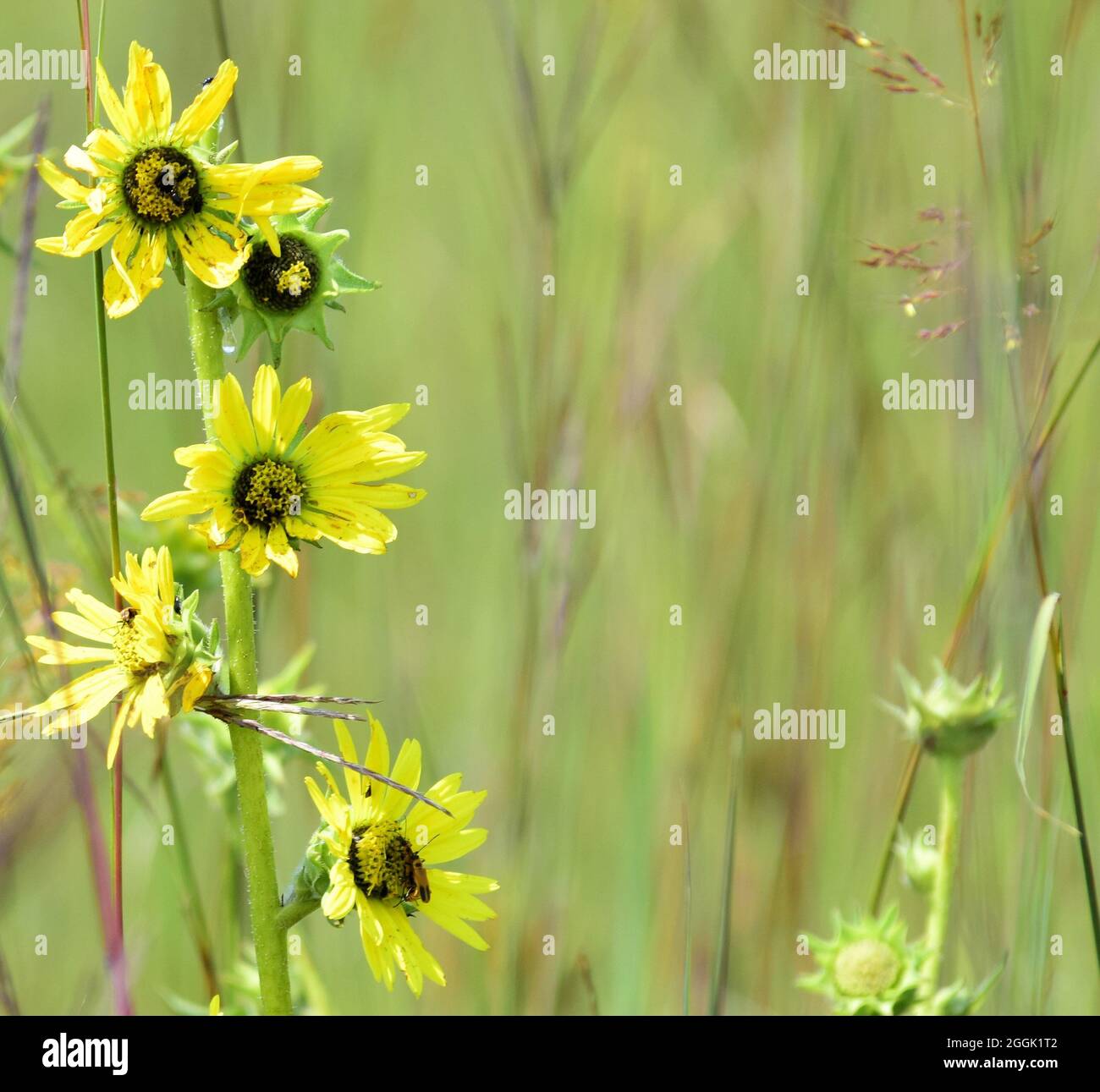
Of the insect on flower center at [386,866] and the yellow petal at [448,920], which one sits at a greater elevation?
the insect on flower center at [386,866]

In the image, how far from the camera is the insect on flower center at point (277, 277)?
1758 millimetres

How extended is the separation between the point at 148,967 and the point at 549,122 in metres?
2.82

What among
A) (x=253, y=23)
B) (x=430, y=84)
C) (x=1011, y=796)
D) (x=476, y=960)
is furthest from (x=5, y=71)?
(x=1011, y=796)

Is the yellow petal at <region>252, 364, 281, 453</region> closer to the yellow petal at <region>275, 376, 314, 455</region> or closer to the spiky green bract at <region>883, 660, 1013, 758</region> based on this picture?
the yellow petal at <region>275, 376, 314, 455</region>

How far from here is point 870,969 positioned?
8.63 ft

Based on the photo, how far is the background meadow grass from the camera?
3418mm

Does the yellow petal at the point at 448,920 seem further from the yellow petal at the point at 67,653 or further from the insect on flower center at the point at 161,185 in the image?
the insect on flower center at the point at 161,185

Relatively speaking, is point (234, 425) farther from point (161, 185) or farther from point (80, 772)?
point (80, 772)

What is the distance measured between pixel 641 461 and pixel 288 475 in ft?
8.42

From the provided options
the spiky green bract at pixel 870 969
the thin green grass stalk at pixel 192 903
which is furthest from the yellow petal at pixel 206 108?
the spiky green bract at pixel 870 969

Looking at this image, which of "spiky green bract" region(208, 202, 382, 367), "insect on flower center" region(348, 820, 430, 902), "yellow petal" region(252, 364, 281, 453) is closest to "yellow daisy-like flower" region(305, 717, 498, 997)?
"insect on flower center" region(348, 820, 430, 902)

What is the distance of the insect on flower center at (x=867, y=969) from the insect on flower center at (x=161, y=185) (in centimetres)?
196

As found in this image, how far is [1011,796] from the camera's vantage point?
375 cm

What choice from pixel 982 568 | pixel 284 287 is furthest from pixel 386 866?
pixel 982 568
